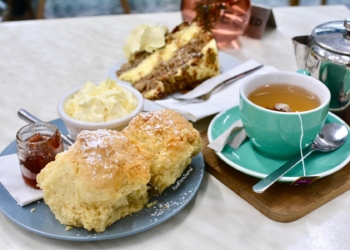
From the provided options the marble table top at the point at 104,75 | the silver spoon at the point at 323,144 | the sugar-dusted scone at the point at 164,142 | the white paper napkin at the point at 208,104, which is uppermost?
the sugar-dusted scone at the point at 164,142

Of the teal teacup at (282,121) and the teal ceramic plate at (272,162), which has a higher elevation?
the teal teacup at (282,121)

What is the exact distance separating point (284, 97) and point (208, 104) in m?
0.26

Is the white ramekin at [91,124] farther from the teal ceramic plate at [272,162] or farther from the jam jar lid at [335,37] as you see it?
the jam jar lid at [335,37]

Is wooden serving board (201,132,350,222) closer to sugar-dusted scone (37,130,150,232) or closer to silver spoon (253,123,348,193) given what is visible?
silver spoon (253,123,348,193)

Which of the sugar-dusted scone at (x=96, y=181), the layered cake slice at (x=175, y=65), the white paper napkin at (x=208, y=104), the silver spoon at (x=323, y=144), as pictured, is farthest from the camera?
the layered cake slice at (x=175, y=65)

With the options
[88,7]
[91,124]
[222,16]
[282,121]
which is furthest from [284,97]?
[88,7]

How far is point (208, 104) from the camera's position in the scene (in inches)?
45.2

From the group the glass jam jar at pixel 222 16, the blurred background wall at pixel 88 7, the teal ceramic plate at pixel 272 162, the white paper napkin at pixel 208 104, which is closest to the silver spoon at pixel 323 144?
the teal ceramic plate at pixel 272 162

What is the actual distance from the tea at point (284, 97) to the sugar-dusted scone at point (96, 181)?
1.08 feet

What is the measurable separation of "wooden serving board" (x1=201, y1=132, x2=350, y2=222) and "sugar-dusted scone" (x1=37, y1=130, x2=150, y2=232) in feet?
0.67

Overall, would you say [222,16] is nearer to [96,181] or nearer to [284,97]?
[284,97]

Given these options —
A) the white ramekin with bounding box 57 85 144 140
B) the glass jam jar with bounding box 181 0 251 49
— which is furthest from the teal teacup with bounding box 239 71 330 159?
the glass jam jar with bounding box 181 0 251 49

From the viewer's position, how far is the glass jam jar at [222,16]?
1493 millimetres

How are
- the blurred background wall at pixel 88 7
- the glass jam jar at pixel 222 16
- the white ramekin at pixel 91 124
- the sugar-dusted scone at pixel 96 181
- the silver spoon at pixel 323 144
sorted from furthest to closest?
the blurred background wall at pixel 88 7 → the glass jam jar at pixel 222 16 → the white ramekin at pixel 91 124 → the silver spoon at pixel 323 144 → the sugar-dusted scone at pixel 96 181
